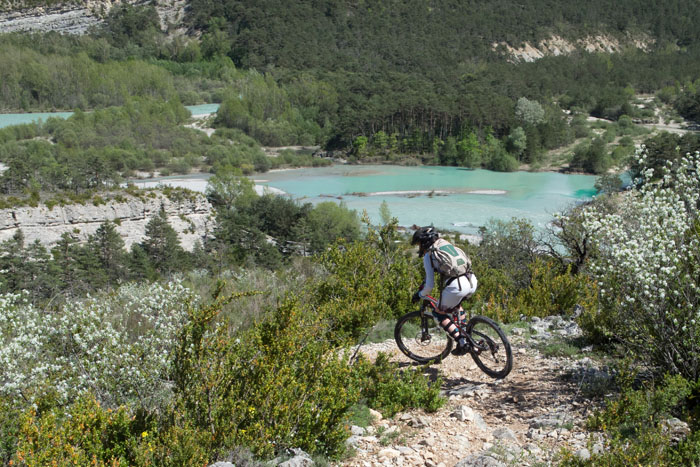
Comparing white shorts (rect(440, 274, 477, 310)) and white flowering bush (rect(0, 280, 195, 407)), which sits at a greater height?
white shorts (rect(440, 274, 477, 310))

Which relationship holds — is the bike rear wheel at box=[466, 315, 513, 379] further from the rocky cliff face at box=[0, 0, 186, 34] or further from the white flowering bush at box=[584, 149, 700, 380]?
the rocky cliff face at box=[0, 0, 186, 34]

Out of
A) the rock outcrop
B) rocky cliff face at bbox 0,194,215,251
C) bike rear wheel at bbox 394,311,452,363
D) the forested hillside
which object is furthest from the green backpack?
the rock outcrop

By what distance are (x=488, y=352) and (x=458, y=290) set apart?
0.97 m

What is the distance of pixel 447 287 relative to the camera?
5.57 meters

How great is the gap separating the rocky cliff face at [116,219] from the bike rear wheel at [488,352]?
34.8 metres

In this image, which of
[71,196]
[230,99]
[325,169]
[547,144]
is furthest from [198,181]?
[547,144]

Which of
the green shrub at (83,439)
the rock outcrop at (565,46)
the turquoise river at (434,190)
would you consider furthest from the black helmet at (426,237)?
the rock outcrop at (565,46)

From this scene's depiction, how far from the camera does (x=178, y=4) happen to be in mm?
152000

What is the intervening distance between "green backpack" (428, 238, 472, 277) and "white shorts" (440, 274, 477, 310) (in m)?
0.08

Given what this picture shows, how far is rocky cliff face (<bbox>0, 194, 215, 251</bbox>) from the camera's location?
35781 millimetres

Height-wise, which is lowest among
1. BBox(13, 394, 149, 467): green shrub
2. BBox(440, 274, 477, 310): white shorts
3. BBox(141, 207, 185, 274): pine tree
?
BBox(141, 207, 185, 274): pine tree

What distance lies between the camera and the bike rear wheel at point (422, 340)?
635 cm

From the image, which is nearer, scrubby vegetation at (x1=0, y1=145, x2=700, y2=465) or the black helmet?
scrubby vegetation at (x1=0, y1=145, x2=700, y2=465)

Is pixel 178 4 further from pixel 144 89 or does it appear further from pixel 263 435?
pixel 263 435
